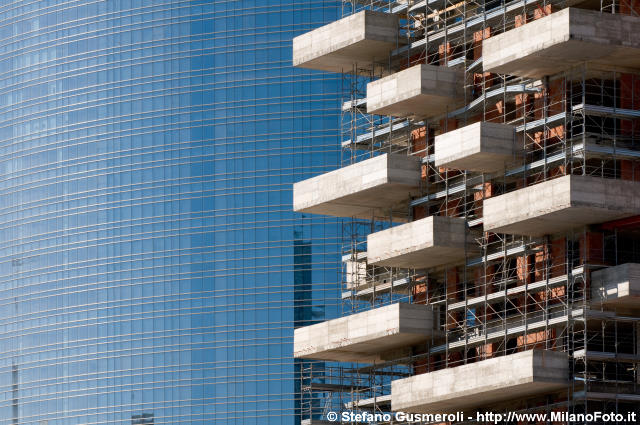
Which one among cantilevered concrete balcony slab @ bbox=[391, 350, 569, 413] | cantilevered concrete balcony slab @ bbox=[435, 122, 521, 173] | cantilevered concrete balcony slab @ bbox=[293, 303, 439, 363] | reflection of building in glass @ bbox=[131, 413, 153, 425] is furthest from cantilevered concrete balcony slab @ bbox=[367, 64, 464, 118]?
reflection of building in glass @ bbox=[131, 413, 153, 425]

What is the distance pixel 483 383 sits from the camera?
8400 centimetres

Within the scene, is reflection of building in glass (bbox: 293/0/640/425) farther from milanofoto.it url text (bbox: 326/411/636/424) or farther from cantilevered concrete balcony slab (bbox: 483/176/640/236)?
milanofoto.it url text (bbox: 326/411/636/424)

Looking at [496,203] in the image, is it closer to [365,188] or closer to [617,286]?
[617,286]

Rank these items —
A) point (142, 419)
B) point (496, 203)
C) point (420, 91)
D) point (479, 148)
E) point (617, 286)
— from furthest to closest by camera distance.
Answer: point (142, 419)
point (420, 91)
point (479, 148)
point (496, 203)
point (617, 286)

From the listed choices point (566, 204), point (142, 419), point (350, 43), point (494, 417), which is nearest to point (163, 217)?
point (142, 419)

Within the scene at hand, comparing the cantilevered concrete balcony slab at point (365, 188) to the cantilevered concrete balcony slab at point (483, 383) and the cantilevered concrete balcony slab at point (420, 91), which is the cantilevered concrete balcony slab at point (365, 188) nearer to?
the cantilevered concrete balcony slab at point (420, 91)

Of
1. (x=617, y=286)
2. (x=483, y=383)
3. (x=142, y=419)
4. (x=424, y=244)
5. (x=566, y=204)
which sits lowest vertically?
(x=483, y=383)

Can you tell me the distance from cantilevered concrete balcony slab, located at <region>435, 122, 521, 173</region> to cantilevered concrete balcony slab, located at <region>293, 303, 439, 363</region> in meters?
8.52

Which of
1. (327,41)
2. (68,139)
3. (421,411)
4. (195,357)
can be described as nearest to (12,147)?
(68,139)

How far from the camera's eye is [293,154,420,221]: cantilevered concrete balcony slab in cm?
9431

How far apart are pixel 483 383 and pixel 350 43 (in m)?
23.7

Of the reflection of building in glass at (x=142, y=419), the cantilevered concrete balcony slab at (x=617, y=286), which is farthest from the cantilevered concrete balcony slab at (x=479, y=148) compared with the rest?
the reflection of building in glass at (x=142, y=419)

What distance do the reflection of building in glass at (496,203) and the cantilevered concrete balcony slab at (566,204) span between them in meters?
0.09

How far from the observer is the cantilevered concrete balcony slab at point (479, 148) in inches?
3410
